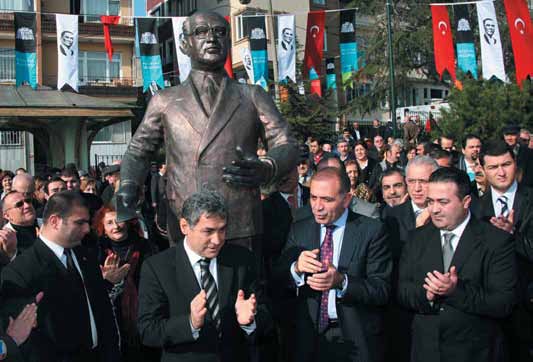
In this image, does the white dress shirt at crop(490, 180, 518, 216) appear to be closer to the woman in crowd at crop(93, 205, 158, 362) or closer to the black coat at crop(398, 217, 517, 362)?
the black coat at crop(398, 217, 517, 362)

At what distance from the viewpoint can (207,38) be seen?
11.3 ft

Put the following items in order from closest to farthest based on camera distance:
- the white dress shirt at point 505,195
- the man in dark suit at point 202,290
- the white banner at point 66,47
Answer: the man in dark suit at point 202,290 → the white dress shirt at point 505,195 → the white banner at point 66,47

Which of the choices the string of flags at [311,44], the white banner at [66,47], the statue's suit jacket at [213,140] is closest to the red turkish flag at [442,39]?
the string of flags at [311,44]

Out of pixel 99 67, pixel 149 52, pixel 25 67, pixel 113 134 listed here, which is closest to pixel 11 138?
pixel 113 134

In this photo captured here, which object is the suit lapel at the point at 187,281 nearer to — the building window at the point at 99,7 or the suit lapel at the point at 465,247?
the suit lapel at the point at 465,247

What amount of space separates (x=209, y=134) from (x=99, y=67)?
98.5 feet

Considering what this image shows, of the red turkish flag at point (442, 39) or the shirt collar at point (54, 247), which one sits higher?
the red turkish flag at point (442, 39)

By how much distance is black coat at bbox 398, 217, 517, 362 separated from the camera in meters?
3.52

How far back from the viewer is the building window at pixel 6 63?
95.9ft

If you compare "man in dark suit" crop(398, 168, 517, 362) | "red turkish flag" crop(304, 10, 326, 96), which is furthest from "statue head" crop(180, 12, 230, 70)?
"red turkish flag" crop(304, 10, 326, 96)

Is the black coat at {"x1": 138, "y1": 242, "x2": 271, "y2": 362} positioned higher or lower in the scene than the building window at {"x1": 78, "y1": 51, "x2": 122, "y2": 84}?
lower

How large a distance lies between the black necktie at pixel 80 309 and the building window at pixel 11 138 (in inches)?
1063

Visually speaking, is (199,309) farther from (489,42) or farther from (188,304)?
(489,42)

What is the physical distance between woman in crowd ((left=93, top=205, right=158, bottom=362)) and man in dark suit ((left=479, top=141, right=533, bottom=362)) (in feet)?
8.81
